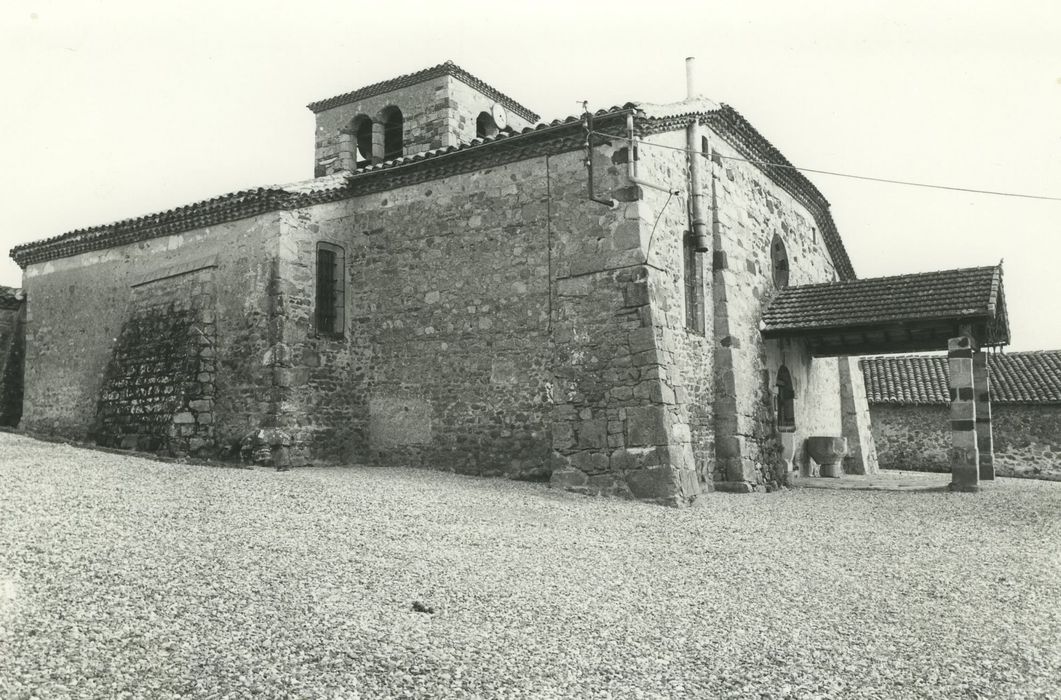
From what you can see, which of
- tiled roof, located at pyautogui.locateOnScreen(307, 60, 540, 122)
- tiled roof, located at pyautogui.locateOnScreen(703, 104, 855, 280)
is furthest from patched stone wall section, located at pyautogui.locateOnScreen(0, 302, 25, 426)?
tiled roof, located at pyautogui.locateOnScreen(703, 104, 855, 280)

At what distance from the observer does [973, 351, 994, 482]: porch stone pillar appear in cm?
1378

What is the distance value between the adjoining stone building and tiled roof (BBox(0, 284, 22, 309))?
2115 cm

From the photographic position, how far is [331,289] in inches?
507

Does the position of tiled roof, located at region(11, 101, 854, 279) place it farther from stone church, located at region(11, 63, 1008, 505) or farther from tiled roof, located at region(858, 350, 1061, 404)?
tiled roof, located at region(858, 350, 1061, 404)

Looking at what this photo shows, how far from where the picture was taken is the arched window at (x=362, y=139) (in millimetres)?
17344

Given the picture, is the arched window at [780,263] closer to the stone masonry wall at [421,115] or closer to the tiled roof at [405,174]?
the tiled roof at [405,174]

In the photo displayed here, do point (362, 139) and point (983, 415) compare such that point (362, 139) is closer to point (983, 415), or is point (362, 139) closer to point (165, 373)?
point (165, 373)

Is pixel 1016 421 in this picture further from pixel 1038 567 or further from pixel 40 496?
pixel 40 496

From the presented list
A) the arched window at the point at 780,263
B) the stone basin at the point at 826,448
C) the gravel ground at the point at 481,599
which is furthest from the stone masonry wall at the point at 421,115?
the gravel ground at the point at 481,599

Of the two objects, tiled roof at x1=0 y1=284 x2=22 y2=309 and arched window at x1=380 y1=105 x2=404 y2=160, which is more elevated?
arched window at x1=380 y1=105 x2=404 y2=160

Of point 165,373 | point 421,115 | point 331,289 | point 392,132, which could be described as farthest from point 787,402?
point 165,373

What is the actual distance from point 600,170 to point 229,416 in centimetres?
668

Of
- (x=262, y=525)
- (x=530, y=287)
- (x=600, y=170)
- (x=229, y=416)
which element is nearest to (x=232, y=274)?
(x=229, y=416)

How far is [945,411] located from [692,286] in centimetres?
1363
